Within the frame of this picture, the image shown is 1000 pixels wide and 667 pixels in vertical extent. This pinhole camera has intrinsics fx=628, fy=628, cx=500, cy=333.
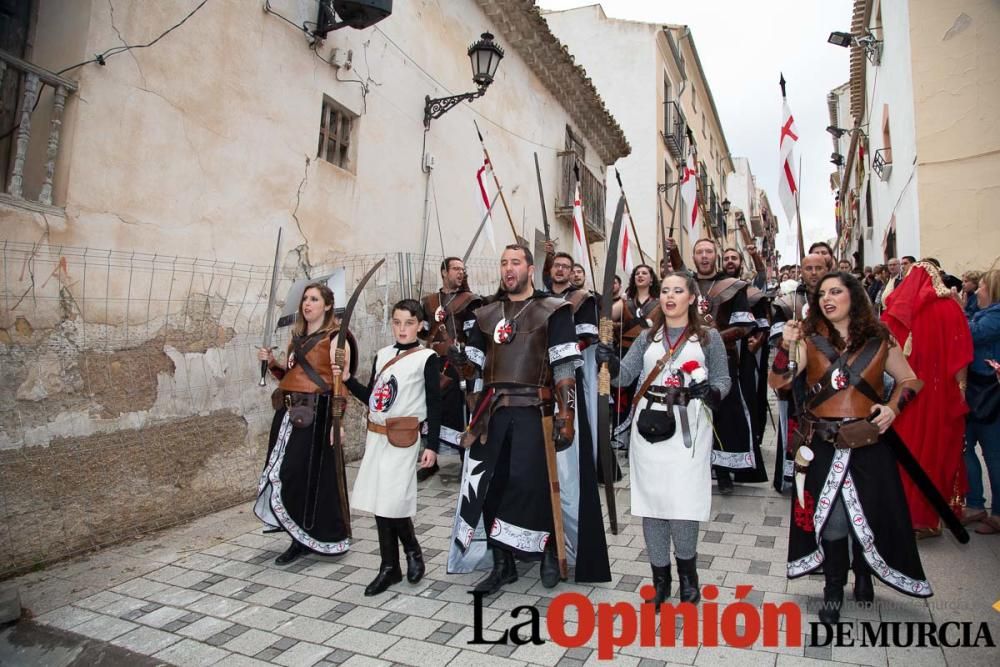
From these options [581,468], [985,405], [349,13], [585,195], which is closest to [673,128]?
[585,195]

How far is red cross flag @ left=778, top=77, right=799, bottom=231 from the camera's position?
4.94 m

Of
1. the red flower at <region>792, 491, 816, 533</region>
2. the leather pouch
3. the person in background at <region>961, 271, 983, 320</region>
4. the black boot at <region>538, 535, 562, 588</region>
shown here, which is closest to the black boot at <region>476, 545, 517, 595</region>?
the black boot at <region>538, 535, 562, 588</region>

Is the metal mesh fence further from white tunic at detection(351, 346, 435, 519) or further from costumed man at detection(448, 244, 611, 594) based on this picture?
costumed man at detection(448, 244, 611, 594)

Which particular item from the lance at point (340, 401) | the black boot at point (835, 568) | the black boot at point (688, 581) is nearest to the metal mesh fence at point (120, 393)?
the lance at point (340, 401)

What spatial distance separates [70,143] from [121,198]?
1.41 ft

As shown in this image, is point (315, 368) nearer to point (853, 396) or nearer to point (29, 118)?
point (29, 118)

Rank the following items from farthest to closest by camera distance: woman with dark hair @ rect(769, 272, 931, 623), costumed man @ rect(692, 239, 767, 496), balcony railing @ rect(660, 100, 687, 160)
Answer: balcony railing @ rect(660, 100, 687, 160)
costumed man @ rect(692, 239, 767, 496)
woman with dark hair @ rect(769, 272, 931, 623)

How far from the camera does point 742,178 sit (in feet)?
140

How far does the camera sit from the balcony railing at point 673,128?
1892 cm

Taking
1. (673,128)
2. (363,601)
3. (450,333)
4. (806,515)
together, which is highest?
(673,128)

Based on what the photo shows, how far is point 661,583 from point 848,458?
1069mm

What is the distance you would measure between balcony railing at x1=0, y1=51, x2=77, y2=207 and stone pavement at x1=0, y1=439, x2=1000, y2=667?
2.29m

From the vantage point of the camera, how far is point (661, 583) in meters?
3.12

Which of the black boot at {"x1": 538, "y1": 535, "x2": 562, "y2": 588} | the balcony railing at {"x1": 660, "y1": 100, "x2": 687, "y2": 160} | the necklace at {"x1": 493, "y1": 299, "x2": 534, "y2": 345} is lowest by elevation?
the black boot at {"x1": 538, "y1": 535, "x2": 562, "y2": 588}
